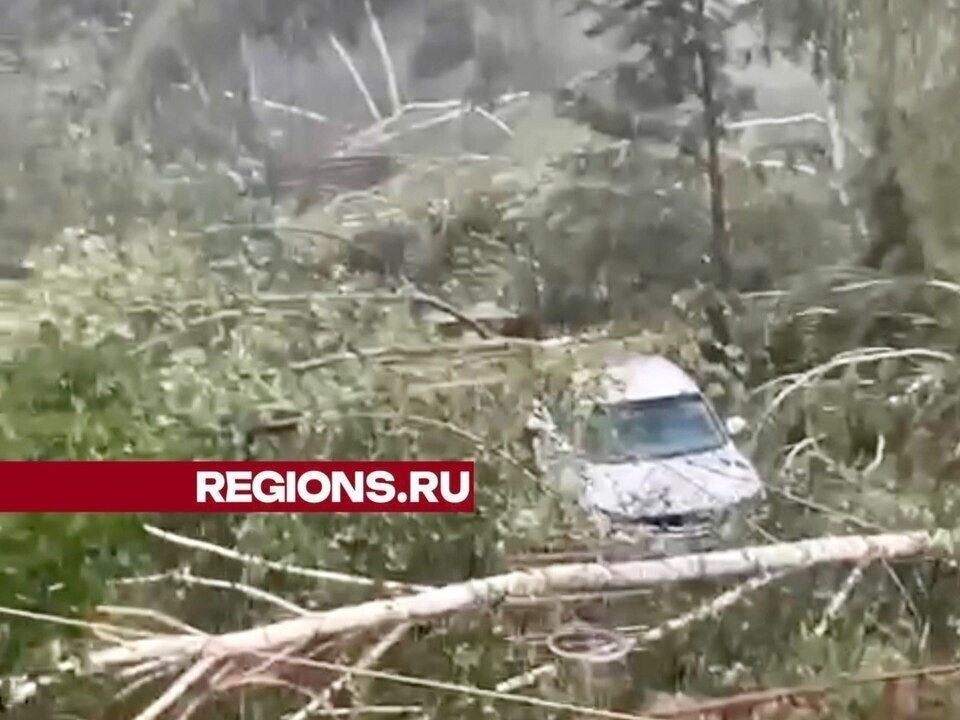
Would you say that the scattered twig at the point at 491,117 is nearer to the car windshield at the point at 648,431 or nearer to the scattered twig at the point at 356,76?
the scattered twig at the point at 356,76

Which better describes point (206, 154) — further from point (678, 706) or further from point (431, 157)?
point (678, 706)

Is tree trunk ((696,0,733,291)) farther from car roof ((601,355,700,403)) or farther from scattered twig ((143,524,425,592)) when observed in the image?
scattered twig ((143,524,425,592))

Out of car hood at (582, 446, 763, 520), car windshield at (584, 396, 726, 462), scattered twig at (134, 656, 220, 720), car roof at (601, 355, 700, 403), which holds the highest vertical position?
car roof at (601, 355, 700, 403)

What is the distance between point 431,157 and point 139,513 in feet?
1.09

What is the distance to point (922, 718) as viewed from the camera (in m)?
1.05

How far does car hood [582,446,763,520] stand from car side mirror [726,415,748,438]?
0.01 meters

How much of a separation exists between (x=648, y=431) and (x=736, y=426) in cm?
7

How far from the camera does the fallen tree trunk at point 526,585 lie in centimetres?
102

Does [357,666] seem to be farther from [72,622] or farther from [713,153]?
[713,153]

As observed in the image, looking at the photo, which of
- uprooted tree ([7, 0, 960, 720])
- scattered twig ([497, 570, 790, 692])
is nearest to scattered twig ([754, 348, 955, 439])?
uprooted tree ([7, 0, 960, 720])

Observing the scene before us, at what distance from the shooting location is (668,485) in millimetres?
1033

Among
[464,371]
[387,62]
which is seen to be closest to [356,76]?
[387,62]

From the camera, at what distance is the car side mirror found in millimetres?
1042

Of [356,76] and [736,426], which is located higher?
[356,76]
